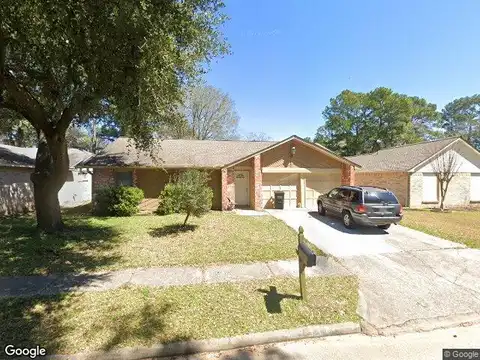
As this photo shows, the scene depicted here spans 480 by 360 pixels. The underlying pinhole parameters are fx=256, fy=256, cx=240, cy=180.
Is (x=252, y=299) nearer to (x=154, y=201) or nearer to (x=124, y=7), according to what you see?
(x=124, y=7)

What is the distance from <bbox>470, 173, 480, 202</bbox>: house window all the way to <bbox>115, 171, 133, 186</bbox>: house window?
23.5 meters

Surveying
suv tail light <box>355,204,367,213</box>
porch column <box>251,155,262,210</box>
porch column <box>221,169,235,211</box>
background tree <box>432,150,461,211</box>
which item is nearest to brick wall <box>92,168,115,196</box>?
porch column <box>221,169,235,211</box>

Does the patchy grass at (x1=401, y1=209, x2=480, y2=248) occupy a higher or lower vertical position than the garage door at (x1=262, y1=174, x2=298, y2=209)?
lower

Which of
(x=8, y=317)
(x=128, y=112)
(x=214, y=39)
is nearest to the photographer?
(x=8, y=317)

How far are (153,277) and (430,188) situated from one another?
19.7m

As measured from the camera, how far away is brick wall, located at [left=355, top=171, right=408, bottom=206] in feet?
58.6

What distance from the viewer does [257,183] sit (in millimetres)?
15008

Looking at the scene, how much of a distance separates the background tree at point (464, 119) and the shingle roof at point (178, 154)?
45.9 metres

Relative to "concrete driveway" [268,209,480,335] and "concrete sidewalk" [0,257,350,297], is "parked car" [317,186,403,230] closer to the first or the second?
"concrete driveway" [268,209,480,335]

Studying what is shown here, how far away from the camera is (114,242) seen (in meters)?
8.44

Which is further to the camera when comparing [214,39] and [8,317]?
[214,39]

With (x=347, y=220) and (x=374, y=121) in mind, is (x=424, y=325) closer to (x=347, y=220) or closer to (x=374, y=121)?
(x=347, y=220)

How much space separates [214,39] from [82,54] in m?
3.48

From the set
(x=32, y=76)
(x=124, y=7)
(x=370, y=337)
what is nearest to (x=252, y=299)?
(x=370, y=337)
